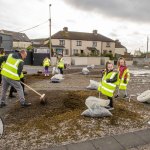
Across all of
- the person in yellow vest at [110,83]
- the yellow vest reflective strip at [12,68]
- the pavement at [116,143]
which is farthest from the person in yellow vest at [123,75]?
the pavement at [116,143]

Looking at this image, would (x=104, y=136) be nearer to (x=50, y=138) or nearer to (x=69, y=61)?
(x=50, y=138)

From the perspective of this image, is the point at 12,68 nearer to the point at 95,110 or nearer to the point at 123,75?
the point at 95,110

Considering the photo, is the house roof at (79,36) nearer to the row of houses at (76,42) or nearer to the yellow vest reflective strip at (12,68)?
the row of houses at (76,42)

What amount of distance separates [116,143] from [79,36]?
58.6m

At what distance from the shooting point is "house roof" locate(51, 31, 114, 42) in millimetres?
59562

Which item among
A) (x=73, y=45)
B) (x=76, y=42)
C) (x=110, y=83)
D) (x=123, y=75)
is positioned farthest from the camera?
(x=76, y=42)

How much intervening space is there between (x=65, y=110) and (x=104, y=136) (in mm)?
2015

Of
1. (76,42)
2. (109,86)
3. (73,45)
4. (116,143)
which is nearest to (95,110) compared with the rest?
(109,86)

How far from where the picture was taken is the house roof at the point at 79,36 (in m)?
59.6

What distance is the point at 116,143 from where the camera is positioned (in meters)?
5.06

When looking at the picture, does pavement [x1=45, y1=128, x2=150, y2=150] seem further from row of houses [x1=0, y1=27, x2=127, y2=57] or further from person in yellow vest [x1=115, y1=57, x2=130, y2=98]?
row of houses [x1=0, y1=27, x2=127, y2=57]

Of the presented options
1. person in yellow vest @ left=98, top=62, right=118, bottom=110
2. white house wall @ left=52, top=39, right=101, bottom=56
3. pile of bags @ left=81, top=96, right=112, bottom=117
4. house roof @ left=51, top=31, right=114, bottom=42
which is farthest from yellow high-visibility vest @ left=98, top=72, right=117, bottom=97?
house roof @ left=51, top=31, right=114, bottom=42

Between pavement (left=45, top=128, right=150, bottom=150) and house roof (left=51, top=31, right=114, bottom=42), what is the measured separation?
54287 millimetres

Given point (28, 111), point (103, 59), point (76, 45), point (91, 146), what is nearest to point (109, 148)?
point (91, 146)
